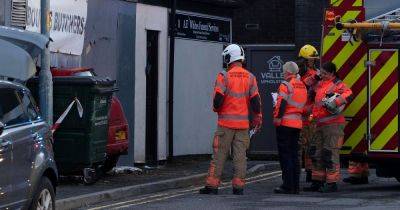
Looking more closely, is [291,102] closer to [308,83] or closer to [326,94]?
[326,94]

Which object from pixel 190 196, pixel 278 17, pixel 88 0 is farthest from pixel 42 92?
pixel 278 17

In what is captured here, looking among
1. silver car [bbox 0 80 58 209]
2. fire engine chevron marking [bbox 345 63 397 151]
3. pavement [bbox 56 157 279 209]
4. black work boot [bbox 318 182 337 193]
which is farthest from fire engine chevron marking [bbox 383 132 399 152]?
silver car [bbox 0 80 58 209]

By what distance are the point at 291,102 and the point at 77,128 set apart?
9.50 feet

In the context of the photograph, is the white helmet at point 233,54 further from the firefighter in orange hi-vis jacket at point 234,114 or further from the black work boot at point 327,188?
the black work boot at point 327,188

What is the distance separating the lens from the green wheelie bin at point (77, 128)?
14.0 meters

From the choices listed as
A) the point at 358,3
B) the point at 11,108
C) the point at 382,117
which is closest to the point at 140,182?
the point at 382,117

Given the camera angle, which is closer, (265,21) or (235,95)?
(235,95)

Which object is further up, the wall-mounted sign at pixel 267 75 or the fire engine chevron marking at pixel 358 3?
the fire engine chevron marking at pixel 358 3

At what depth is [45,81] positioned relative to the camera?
13492 mm

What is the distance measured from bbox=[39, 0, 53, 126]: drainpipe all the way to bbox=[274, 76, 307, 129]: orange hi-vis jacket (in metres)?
2.95

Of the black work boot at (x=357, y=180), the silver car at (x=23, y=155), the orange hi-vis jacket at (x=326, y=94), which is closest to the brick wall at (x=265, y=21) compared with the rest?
the black work boot at (x=357, y=180)

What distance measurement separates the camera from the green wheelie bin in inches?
550

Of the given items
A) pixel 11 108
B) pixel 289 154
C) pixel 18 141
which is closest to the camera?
pixel 18 141

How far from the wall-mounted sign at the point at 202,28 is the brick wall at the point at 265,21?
4.52m
